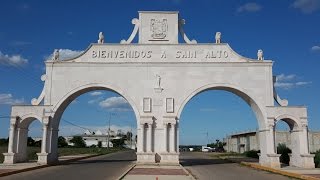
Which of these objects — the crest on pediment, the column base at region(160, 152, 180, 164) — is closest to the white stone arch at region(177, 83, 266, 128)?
the column base at region(160, 152, 180, 164)

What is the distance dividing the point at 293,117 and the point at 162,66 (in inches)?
322

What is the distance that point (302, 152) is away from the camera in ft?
72.1

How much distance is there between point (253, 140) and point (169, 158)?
81.1 feet

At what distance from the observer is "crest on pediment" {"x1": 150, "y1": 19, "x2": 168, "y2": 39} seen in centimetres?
2427

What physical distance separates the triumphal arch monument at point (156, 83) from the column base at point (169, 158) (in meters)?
0.06

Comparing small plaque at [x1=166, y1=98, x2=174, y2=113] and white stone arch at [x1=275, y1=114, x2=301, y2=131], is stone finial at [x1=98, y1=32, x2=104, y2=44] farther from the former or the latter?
white stone arch at [x1=275, y1=114, x2=301, y2=131]

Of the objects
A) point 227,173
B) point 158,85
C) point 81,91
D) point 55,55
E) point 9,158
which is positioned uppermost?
point 55,55

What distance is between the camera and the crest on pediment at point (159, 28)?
24.3 m

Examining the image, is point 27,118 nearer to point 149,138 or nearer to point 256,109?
point 149,138

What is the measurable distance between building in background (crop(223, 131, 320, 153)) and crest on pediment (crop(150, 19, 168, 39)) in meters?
14.8

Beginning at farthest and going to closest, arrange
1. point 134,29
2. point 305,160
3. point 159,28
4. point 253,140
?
1. point 253,140
2. point 134,29
3. point 159,28
4. point 305,160

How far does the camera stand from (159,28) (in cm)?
2431

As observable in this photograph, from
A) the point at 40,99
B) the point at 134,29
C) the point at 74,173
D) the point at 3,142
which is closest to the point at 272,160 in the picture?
the point at 74,173

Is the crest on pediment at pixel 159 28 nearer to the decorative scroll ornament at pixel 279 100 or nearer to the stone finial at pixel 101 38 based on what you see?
the stone finial at pixel 101 38
